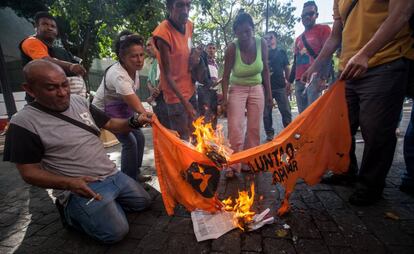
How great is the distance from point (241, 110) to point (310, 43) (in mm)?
2398

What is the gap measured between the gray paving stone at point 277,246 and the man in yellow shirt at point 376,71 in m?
1.12

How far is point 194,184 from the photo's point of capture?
2.57m

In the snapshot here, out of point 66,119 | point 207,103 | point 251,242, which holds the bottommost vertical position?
point 251,242

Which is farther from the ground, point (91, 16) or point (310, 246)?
point (91, 16)

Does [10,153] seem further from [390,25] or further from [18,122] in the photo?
[390,25]

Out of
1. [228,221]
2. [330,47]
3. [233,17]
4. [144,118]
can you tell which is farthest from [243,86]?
[233,17]

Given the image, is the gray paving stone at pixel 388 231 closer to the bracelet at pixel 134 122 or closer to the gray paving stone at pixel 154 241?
the gray paving stone at pixel 154 241

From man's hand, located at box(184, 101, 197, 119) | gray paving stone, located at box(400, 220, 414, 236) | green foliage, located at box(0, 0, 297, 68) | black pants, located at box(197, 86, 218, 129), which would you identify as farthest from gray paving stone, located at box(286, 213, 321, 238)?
green foliage, located at box(0, 0, 297, 68)

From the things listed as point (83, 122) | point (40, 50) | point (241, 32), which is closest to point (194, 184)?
point (83, 122)

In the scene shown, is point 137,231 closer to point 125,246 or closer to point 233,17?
point 125,246

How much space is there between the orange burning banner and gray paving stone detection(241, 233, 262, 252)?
0.43m

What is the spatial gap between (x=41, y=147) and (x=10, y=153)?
0.24m

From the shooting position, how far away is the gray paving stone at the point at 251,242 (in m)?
2.26

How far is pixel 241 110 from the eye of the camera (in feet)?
12.7
